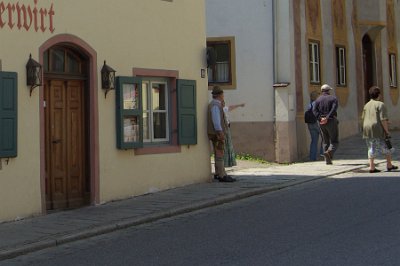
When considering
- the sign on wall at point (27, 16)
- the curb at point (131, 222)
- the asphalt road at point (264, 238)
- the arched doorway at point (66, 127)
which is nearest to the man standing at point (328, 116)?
the curb at point (131, 222)

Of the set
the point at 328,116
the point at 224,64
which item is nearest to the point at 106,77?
the point at 328,116

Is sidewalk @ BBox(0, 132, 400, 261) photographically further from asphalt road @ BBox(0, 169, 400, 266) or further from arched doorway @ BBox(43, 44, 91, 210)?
arched doorway @ BBox(43, 44, 91, 210)

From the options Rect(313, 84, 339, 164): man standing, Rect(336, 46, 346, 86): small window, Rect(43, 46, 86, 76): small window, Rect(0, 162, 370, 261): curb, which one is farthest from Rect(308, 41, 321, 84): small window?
Rect(43, 46, 86, 76): small window

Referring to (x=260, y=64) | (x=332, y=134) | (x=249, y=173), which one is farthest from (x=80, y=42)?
(x=260, y=64)

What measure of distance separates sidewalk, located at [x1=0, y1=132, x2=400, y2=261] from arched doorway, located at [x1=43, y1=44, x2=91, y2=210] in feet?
1.42

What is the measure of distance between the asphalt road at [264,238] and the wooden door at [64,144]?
2.07 meters

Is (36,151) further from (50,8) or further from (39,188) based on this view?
(50,8)

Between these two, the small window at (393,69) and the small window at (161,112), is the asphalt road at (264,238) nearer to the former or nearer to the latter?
the small window at (161,112)

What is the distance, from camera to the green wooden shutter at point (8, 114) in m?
9.77

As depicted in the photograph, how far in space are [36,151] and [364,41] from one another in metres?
17.7

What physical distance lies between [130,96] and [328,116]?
5.87 m

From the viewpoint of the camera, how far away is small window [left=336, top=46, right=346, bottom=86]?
22.3 meters

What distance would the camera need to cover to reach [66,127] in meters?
11.2

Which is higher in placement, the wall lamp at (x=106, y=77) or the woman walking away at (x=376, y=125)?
the wall lamp at (x=106, y=77)
